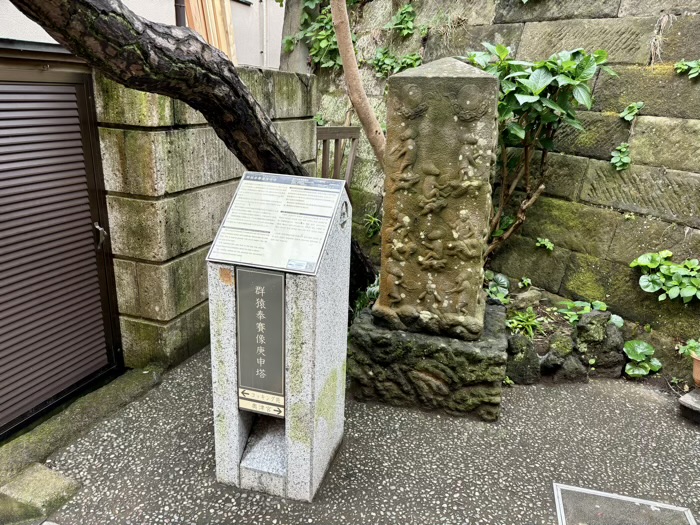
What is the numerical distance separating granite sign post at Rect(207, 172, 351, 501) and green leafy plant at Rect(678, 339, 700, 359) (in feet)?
9.70

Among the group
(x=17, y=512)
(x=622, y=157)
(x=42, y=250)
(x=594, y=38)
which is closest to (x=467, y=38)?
(x=594, y=38)

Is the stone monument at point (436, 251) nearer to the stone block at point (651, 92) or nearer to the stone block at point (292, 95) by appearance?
the stone block at point (292, 95)

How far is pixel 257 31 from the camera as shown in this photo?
737 centimetres

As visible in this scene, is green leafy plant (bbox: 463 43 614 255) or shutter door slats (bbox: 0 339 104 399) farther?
green leafy plant (bbox: 463 43 614 255)

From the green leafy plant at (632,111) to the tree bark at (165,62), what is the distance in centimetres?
307

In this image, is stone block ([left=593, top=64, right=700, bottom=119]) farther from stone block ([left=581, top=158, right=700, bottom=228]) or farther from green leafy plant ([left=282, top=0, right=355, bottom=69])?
green leafy plant ([left=282, top=0, right=355, bottom=69])

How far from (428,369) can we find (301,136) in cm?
299

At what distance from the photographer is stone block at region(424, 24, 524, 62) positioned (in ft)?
16.5

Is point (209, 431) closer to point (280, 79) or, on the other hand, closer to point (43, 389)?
point (43, 389)

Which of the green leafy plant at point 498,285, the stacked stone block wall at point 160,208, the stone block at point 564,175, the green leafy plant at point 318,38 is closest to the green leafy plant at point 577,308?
the green leafy plant at point 498,285

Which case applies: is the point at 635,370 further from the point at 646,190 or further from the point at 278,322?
the point at 278,322

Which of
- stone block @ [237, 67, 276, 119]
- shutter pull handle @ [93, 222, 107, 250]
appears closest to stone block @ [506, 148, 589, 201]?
stone block @ [237, 67, 276, 119]

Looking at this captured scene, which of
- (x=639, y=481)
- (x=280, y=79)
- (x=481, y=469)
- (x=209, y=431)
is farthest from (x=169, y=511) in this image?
(x=280, y=79)

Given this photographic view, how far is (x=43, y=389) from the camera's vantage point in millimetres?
3164
